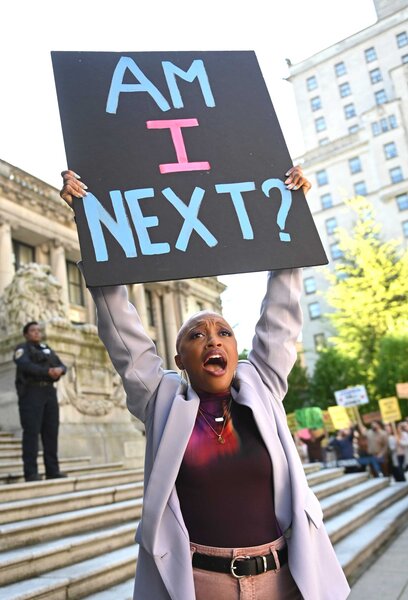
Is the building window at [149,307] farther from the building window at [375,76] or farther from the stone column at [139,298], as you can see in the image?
the building window at [375,76]

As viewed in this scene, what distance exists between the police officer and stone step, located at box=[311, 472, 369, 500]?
413 cm

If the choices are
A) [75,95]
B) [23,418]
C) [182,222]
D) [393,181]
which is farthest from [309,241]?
[393,181]

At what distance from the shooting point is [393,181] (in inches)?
2242

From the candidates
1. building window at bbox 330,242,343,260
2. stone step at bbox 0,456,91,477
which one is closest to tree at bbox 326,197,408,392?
building window at bbox 330,242,343,260

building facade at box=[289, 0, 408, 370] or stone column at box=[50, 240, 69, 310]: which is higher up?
building facade at box=[289, 0, 408, 370]

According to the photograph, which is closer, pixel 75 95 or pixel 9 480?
pixel 75 95

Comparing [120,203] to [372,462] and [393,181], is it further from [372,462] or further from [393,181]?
[393,181]

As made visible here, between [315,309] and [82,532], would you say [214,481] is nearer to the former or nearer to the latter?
[82,532]

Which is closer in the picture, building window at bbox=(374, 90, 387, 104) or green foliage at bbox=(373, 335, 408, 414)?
green foliage at bbox=(373, 335, 408, 414)

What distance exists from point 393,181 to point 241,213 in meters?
58.8

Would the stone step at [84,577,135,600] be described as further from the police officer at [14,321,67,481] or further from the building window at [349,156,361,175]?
the building window at [349,156,361,175]

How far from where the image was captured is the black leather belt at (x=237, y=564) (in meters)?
1.82

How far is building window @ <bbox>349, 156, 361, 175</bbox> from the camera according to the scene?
60.2 meters

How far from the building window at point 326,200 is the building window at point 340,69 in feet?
51.7
